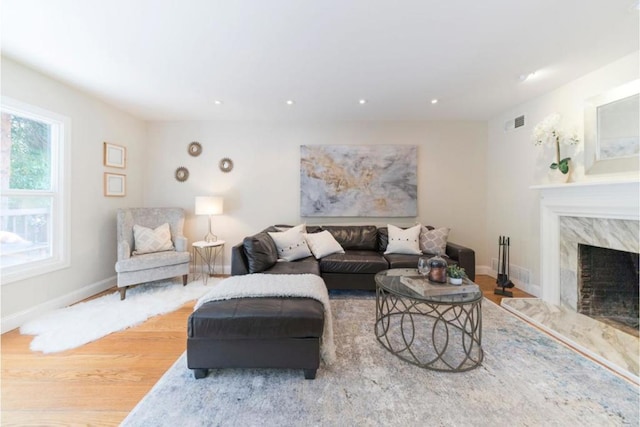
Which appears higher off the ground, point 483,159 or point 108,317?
point 483,159

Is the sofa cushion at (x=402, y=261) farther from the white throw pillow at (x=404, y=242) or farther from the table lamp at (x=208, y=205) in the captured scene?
the table lamp at (x=208, y=205)

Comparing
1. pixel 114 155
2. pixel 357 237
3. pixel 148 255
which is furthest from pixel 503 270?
pixel 114 155

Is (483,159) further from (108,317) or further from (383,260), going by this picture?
(108,317)

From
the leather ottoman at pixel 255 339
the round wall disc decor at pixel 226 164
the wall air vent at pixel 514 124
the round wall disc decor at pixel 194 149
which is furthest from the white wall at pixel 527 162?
the round wall disc decor at pixel 194 149

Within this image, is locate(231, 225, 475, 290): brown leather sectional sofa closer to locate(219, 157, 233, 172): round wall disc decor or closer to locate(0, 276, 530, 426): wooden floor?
locate(0, 276, 530, 426): wooden floor

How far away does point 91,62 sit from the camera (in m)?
2.40

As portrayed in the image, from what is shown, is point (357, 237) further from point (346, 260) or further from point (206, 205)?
point (206, 205)

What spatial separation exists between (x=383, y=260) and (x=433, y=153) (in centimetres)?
207

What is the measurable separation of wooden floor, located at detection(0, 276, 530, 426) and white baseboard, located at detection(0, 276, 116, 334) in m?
0.12

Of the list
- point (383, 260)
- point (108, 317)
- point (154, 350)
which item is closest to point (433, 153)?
point (383, 260)

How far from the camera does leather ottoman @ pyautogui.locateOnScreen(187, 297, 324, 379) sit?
164cm

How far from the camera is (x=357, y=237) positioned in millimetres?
3775

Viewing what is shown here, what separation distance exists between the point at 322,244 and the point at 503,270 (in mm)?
2453

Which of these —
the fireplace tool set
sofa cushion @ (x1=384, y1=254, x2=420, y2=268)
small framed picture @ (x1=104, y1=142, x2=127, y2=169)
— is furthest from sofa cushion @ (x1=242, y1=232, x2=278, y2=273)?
the fireplace tool set
